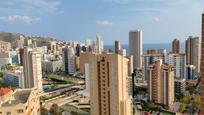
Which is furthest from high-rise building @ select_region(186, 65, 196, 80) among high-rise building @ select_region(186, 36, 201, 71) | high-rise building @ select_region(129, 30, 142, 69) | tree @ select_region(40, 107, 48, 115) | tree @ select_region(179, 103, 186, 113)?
tree @ select_region(40, 107, 48, 115)

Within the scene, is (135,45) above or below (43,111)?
above

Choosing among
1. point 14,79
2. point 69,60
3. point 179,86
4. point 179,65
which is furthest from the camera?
point 69,60

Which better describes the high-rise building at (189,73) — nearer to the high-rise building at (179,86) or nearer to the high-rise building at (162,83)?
the high-rise building at (179,86)

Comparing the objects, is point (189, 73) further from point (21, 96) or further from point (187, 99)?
point (21, 96)

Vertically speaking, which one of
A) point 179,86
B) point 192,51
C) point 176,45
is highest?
point 176,45

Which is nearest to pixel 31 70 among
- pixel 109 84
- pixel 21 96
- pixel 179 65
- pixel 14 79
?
pixel 14 79

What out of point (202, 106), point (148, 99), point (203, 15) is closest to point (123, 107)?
point (202, 106)

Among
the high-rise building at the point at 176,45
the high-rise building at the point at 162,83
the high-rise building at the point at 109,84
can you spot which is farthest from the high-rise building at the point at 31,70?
the high-rise building at the point at 176,45
